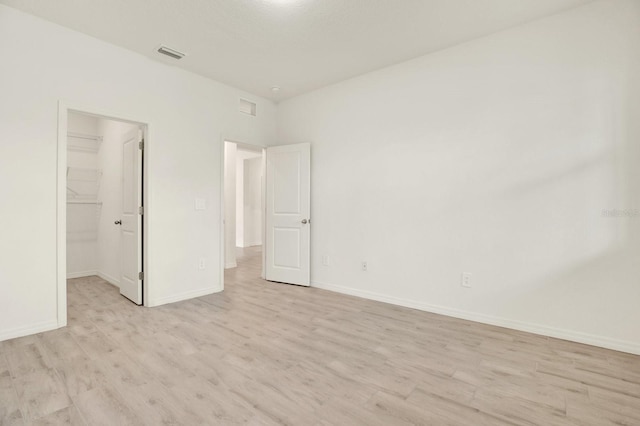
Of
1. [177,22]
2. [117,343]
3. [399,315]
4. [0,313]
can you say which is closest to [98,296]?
[0,313]

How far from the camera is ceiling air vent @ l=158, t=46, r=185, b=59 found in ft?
10.7

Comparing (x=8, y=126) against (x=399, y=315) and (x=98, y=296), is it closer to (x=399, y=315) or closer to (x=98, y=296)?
(x=98, y=296)

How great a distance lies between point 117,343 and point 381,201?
3.04 metres

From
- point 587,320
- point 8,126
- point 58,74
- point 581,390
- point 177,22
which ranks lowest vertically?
point 581,390

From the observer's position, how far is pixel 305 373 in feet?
7.00

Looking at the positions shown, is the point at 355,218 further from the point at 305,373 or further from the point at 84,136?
the point at 84,136

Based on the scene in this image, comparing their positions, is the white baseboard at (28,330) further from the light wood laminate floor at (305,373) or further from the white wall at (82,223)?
the white wall at (82,223)

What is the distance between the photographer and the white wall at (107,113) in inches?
105

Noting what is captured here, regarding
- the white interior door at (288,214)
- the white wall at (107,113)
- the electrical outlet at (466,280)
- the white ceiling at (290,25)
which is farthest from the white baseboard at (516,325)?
the white ceiling at (290,25)

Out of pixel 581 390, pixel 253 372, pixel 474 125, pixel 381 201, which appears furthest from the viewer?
pixel 381 201

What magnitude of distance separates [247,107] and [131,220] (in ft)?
7.43

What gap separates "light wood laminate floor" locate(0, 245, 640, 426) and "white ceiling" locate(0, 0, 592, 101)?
2857 millimetres

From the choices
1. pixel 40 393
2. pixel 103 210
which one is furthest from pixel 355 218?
pixel 103 210

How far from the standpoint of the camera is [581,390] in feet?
6.43
